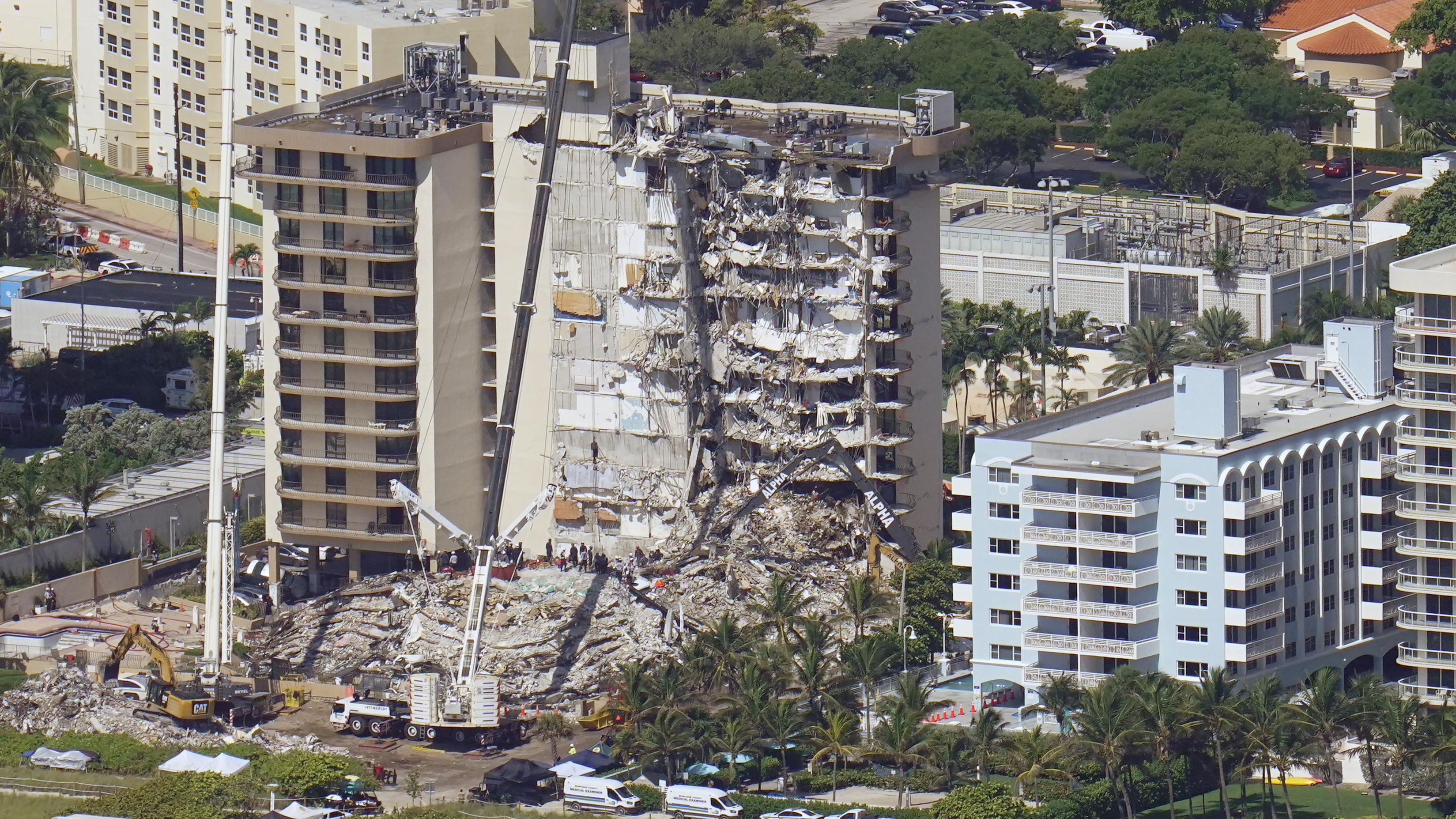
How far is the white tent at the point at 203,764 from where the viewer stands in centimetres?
16088

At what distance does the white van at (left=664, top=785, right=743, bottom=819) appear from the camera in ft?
511

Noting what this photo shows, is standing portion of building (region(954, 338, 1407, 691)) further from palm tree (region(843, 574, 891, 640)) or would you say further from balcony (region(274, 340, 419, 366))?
→ balcony (region(274, 340, 419, 366))

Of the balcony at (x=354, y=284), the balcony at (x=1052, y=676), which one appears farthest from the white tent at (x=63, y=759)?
the balcony at (x=1052, y=676)

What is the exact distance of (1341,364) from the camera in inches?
6791

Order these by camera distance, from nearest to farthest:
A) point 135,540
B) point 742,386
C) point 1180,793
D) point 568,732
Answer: point 1180,793 → point 568,732 → point 742,386 → point 135,540

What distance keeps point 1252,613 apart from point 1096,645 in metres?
6.61

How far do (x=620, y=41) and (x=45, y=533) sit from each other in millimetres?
37436

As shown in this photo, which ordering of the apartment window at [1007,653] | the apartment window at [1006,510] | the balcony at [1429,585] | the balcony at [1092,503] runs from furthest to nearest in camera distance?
the apartment window at [1007,653] < the apartment window at [1006,510] < the balcony at [1429,585] < the balcony at [1092,503]

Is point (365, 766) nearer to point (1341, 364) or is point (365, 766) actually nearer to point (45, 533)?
point (45, 533)

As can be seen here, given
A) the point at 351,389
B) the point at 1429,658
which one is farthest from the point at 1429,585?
the point at 351,389

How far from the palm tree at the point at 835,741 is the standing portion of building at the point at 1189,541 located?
9.18m

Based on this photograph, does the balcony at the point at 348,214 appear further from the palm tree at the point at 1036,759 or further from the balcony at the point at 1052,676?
the palm tree at the point at 1036,759

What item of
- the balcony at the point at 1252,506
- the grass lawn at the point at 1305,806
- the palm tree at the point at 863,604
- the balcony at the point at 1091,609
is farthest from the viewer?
the palm tree at the point at 863,604

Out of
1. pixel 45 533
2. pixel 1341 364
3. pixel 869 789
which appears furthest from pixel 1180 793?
pixel 45 533
